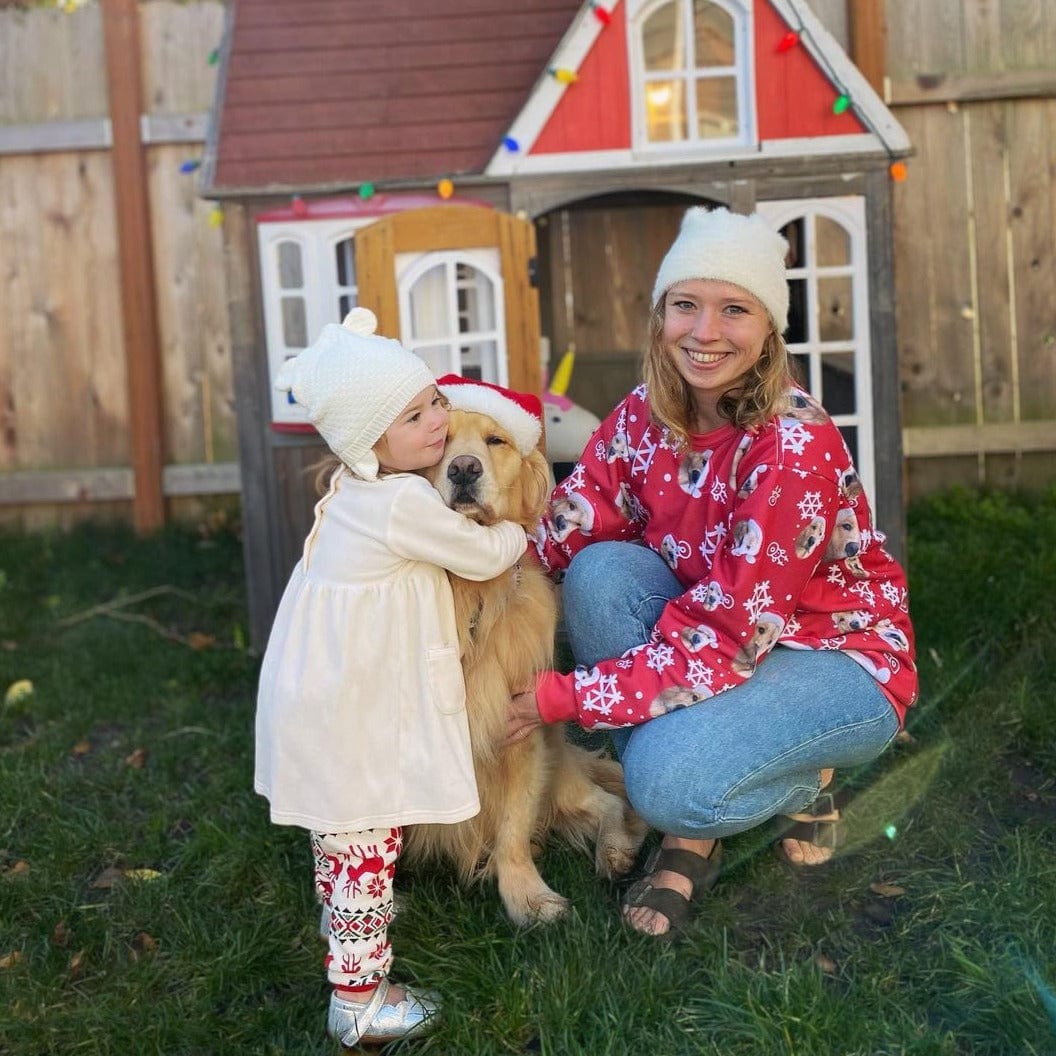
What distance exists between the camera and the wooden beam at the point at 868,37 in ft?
16.6

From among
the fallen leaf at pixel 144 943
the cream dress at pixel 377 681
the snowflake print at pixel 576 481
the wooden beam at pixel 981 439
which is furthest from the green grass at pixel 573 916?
the wooden beam at pixel 981 439

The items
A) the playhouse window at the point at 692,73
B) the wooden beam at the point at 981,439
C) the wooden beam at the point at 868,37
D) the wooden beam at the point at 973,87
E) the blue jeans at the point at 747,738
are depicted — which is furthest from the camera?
the wooden beam at the point at 981,439

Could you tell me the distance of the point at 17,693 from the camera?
4.14m

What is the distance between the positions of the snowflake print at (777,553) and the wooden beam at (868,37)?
3.41m

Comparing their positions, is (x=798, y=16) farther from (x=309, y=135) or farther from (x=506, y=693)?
(x=506, y=693)

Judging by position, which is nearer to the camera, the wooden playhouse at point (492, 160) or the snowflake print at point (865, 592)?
the snowflake print at point (865, 592)

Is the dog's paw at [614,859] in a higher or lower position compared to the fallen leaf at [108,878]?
higher

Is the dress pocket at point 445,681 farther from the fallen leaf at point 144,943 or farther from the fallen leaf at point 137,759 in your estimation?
the fallen leaf at point 137,759

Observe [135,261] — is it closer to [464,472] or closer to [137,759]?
[137,759]

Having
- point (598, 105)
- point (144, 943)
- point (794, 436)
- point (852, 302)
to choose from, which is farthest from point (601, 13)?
point (144, 943)

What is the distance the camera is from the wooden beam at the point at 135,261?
18.7ft

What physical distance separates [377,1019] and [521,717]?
62cm

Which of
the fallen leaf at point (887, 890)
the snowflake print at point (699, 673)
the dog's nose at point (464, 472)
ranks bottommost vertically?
the fallen leaf at point (887, 890)

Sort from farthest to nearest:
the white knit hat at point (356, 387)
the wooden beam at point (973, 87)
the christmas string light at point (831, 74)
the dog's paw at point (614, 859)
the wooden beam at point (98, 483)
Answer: the wooden beam at point (98, 483) → the wooden beam at point (973, 87) → the christmas string light at point (831, 74) → the dog's paw at point (614, 859) → the white knit hat at point (356, 387)
